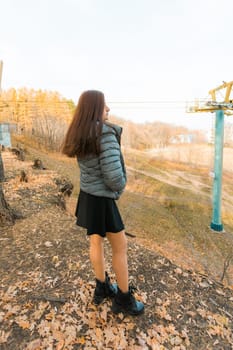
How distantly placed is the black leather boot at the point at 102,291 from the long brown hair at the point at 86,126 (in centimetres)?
101

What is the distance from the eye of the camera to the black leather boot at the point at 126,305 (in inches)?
57.7

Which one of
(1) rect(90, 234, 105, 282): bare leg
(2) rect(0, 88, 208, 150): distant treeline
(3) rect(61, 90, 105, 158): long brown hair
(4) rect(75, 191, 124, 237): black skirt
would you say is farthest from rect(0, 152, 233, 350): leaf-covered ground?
(2) rect(0, 88, 208, 150): distant treeline

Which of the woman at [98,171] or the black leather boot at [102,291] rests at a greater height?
the woman at [98,171]

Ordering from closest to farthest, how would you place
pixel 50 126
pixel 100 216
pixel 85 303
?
1. pixel 100 216
2. pixel 85 303
3. pixel 50 126

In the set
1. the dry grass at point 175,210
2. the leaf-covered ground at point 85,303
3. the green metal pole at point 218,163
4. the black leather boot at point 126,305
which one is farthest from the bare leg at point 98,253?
the green metal pole at point 218,163

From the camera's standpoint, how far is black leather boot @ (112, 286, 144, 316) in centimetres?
147

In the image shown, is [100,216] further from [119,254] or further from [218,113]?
[218,113]

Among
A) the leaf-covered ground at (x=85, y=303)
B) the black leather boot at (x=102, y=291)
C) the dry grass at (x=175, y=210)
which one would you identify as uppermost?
the black leather boot at (x=102, y=291)

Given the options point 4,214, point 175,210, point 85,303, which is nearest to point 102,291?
point 85,303

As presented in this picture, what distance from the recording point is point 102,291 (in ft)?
5.16

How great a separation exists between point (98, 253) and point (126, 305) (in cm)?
47

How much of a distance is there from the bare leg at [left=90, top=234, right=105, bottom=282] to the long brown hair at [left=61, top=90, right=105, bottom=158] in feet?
1.83

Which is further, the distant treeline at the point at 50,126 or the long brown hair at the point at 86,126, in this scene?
the distant treeline at the point at 50,126

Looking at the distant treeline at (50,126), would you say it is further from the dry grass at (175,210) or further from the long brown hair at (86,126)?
the long brown hair at (86,126)
